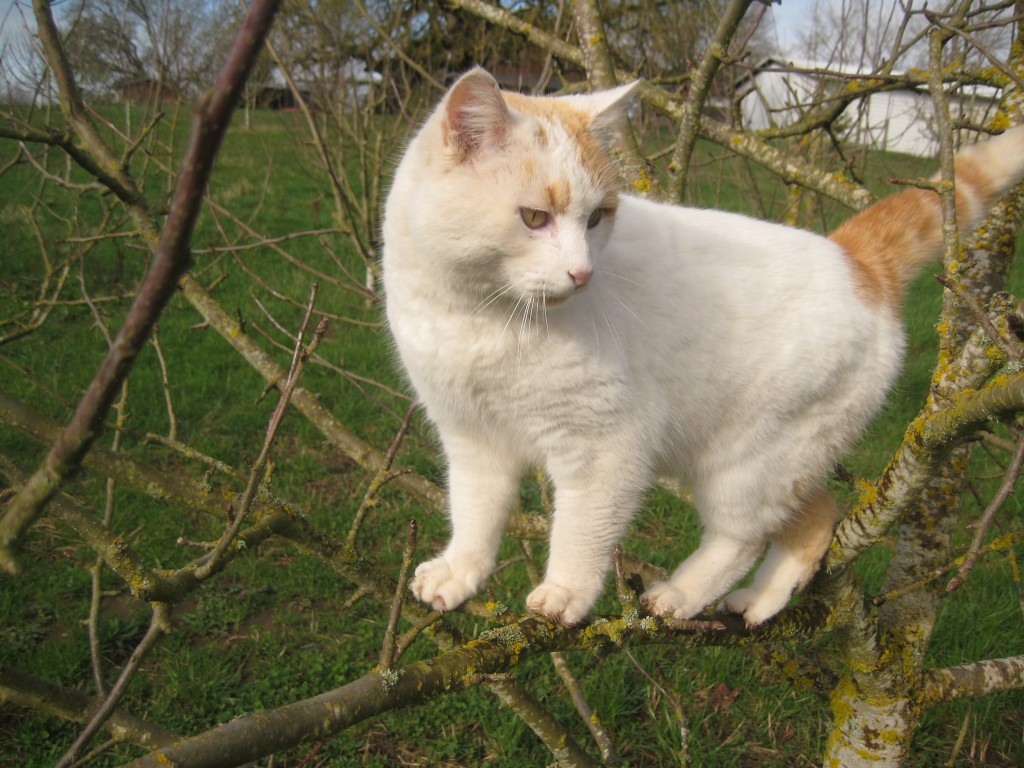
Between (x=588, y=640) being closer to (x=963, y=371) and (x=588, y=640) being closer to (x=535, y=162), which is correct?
(x=963, y=371)

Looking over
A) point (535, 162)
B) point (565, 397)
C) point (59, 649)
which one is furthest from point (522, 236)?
point (59, 649)

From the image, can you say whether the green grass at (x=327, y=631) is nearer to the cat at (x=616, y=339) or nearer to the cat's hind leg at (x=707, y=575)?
the cat's hind leg at (x=707, y=575)

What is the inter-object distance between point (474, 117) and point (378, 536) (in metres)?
2.49

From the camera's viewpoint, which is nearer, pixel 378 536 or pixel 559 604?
pixel 559 604

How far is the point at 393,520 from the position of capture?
373 cm

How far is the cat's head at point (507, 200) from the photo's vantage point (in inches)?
60.1

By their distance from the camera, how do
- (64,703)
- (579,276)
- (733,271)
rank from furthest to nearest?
(733,271) → (579,276) → (64,703)

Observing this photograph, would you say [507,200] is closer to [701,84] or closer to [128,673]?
[701,84]

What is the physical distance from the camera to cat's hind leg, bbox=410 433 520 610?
6.18 feet

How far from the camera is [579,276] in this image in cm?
150

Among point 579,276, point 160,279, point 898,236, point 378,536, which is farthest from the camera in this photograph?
point 378,536

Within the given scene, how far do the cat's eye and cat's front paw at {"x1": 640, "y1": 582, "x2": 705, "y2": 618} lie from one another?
0.97m

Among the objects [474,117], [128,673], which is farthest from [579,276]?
[128,673]

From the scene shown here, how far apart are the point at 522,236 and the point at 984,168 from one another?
1.14 metres
